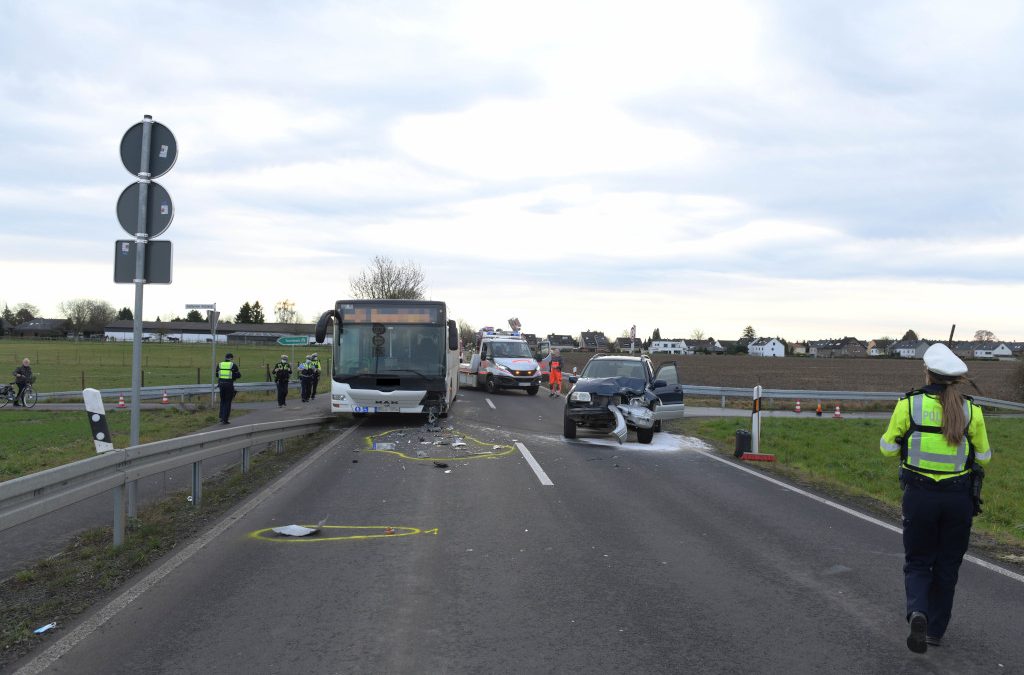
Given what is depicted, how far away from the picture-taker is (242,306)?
172 m

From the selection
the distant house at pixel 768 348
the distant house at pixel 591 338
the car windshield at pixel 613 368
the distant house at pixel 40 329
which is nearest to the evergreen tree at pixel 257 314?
the distant house at pixel 40 329

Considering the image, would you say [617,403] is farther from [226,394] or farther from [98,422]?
[98,422]

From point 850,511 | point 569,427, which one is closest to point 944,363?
point 850,511

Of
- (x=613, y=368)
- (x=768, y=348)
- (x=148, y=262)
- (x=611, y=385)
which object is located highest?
(x=768, y=348)

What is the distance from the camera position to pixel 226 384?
19047 mm

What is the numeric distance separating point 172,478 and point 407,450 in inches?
150

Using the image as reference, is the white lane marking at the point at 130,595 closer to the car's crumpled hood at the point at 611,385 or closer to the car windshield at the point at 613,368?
the car's crumpled hood at the point at 611,385

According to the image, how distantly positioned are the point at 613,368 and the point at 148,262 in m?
10.9

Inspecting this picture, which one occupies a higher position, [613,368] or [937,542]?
[613,368]

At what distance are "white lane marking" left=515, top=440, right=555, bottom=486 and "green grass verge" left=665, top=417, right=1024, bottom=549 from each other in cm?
379

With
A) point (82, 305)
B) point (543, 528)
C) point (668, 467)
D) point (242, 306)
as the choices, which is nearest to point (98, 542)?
point (543, 528)

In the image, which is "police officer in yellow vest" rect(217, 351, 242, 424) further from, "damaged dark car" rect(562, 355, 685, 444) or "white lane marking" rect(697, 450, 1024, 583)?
"white lane marking" rect(697, 450, 1024, 583)

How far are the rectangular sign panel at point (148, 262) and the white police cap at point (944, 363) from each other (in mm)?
6497


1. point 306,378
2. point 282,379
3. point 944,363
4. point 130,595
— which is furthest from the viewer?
point 306,378
